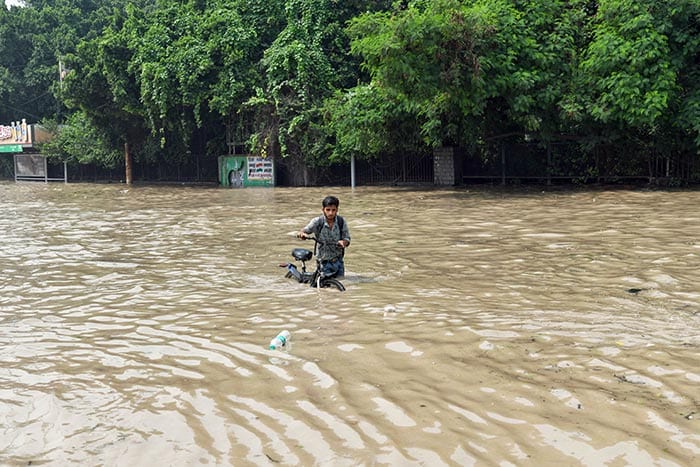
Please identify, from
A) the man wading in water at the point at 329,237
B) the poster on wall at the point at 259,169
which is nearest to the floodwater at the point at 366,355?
the man wading in water at the point at 329,237

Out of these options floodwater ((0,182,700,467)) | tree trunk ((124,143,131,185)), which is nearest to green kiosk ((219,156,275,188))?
tree trunk ((124,143,131,185))

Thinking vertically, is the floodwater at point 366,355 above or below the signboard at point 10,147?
below

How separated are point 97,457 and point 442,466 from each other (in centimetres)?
192

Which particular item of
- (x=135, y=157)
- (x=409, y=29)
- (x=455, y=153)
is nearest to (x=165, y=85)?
(x=135, y=157)

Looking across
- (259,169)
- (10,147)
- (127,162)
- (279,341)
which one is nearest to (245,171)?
(259,169)

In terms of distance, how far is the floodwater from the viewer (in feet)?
13.9

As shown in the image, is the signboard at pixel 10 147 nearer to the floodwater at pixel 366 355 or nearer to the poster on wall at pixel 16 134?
the poster on wall at pixel 16 134

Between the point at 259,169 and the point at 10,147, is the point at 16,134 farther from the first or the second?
the point at 259,169

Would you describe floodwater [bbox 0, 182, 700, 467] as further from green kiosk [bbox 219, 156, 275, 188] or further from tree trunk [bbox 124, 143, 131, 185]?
tree trunk [bbox 124, 143, 131, 185]

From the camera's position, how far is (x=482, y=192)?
23.9 m

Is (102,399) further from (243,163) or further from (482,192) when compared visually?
(243,163)

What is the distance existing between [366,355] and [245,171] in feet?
96.0

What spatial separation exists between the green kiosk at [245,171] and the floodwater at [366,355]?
20.9 m

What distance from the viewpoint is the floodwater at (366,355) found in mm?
4242
